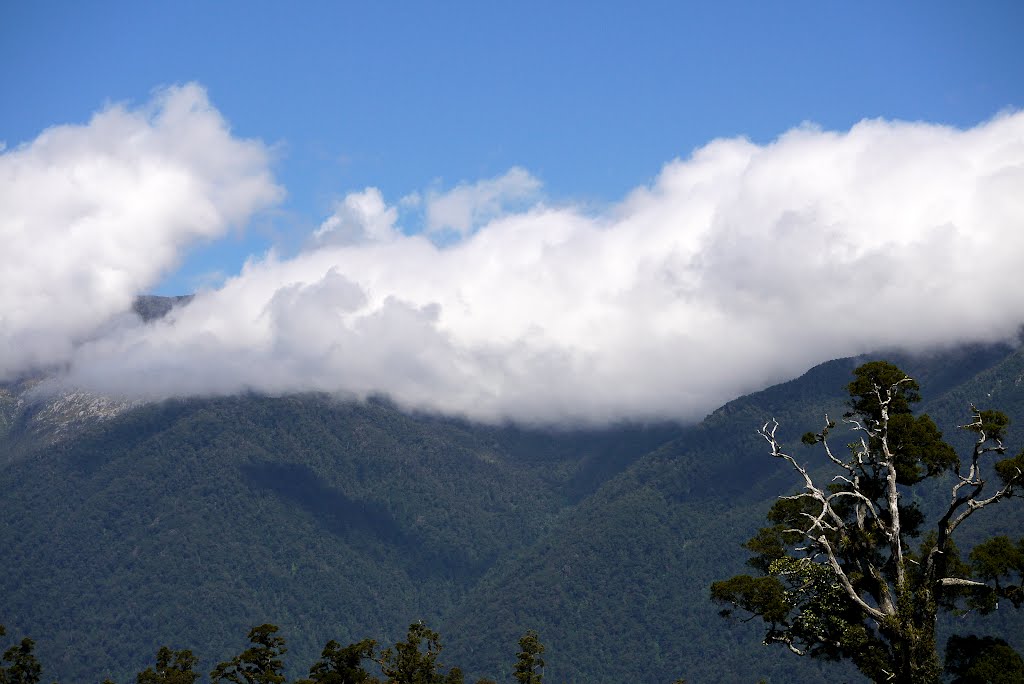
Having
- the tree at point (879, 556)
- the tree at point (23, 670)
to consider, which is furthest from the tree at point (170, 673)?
the tree at point (879, 556)

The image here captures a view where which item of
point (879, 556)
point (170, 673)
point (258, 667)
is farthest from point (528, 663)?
point (879, 556)

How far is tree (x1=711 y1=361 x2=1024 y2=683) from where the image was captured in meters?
38.8

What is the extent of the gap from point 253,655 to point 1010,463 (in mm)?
55178

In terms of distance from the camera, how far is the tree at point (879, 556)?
38750mm

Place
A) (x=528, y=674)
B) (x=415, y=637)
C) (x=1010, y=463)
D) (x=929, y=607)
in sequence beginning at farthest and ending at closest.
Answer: (x=415, y=637), (x=528, y=674), (x=1010, y=463), (x=929, y=607)

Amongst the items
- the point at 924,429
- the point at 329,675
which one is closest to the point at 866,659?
the point at 924,429

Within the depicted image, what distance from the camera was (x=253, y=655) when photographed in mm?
79188

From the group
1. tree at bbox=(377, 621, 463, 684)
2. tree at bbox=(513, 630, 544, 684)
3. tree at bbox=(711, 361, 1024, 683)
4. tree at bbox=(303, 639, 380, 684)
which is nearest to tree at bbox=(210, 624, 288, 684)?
tree at bbox=(303, 639, 380, 684)

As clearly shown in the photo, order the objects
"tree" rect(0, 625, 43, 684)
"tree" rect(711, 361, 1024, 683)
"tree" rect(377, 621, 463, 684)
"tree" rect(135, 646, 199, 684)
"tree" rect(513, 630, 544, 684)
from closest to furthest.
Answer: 1. "tree" rect(711, 361, 1024, 683)
2. "tree" rect(513, 630, 544, 684)
3. "tree" rect(377, 621, 463, 684)
4. "tree" rect(135, 646, 199, 684)
5. "tree" rect(0, 625, 43, 684)

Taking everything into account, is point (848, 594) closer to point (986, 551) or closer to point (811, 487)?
point (811, 487)

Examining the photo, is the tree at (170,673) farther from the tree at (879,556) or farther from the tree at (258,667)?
the tree at (879,556)

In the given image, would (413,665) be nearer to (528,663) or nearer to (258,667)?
(528,663)

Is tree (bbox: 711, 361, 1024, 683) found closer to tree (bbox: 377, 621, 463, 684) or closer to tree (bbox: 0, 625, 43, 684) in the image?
tree (bbox: 377, 621, 463, 684)

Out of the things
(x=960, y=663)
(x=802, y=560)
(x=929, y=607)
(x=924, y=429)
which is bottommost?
(x=960, y=663)
